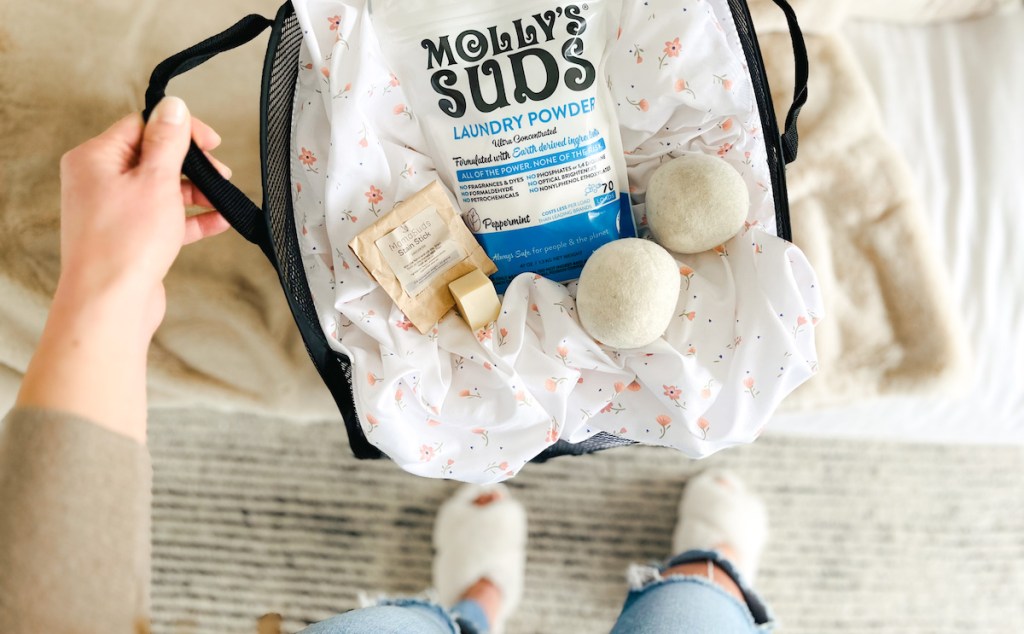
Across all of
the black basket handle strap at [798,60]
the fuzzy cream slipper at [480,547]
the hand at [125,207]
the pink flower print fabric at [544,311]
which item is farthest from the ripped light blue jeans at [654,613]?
the black basket handle strap at [798,60]

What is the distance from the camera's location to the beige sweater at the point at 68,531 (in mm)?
406

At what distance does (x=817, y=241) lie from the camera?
2.70 feet

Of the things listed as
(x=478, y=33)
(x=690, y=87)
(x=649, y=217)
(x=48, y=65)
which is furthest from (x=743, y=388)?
(x=48, y=65)

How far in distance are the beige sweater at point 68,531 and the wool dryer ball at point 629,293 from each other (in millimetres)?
398

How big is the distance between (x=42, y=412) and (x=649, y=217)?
0.55 meters

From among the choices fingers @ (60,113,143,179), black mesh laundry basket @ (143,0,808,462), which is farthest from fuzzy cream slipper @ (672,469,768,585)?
fingers @ (60,113,143,179)

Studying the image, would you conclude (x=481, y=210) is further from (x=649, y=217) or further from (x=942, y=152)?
(x=942, y=152)

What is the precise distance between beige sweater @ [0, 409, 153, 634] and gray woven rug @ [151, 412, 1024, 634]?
0.61 metres

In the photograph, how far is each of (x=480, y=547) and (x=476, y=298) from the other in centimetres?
50

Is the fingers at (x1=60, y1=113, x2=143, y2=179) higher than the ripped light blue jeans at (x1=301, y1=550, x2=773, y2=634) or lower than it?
higher

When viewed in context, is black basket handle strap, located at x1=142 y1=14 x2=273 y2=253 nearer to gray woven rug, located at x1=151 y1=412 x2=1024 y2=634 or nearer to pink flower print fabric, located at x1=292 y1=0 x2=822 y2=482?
pink flower print fabric, located at x1=292 y1=0 x2=822 y2=482

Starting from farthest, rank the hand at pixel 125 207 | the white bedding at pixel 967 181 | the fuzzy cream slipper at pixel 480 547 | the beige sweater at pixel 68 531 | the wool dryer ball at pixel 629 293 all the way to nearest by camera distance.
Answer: the fuzzy cream slipper at pixel 480 547
the white bedding at pixel 967 181
the wool dryer ball at pixel 629 293
the hand at pixel 125 207
the beige sweater at pixel 68 531

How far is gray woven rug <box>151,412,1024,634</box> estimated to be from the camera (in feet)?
3.44

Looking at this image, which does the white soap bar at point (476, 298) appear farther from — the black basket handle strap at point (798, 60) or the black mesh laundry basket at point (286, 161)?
the black basket handle strap at point (798, 60)
